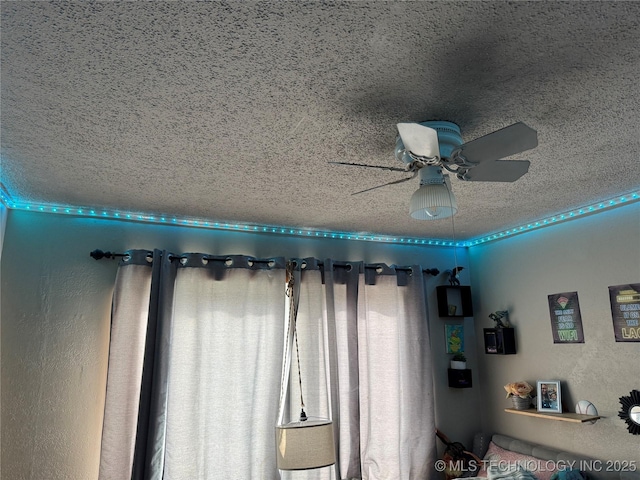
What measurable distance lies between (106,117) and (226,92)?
1.80 ft

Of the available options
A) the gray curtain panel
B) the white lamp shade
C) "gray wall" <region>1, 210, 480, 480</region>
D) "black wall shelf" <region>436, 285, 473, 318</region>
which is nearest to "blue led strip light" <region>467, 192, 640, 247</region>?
"black wall shelf" <region>436, 285, 473, 318</region>

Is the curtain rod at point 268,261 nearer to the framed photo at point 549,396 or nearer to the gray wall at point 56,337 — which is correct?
the gray wall at point 56,337

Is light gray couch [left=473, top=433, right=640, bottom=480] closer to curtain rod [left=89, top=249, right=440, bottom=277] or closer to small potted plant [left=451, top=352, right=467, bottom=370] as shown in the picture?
small potted plant [left=451, top=352, right=467, bottom=370]

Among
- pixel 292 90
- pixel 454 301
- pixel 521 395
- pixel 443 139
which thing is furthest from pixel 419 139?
pixel 454 301

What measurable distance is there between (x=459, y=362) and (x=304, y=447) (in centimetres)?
188

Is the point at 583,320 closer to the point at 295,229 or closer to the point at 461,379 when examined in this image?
the point at 461,379

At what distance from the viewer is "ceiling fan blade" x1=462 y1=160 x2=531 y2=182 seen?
1.77 meters

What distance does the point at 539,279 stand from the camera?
142 inches

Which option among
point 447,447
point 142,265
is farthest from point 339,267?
point 447,447

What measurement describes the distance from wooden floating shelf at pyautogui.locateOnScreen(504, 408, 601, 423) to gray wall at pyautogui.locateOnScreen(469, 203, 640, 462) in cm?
10

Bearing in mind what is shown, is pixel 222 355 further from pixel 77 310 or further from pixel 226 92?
pixel 226 92

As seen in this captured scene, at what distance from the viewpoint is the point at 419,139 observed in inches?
60.3

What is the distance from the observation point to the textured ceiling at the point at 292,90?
1313mm

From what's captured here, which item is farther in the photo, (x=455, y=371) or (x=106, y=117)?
(x=455, y=371)
